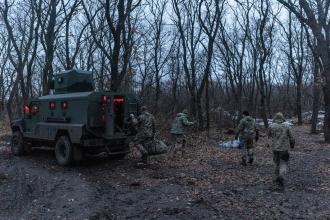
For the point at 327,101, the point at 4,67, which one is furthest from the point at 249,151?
the point at 4,67

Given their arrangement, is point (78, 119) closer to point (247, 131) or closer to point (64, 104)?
point (64, 104)

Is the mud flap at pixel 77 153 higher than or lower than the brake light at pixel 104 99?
lower

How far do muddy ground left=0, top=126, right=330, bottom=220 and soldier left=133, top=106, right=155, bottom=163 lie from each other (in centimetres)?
67

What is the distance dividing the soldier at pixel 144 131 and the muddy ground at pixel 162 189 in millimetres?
674

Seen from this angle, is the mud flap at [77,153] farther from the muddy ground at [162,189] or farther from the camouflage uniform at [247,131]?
the camouflage uniform at [247,131]

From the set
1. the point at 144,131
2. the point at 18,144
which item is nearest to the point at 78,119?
Answer: the point at 144,131

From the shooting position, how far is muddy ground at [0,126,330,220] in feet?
31.0

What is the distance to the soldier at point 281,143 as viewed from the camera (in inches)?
448

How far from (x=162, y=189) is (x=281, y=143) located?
324 cm

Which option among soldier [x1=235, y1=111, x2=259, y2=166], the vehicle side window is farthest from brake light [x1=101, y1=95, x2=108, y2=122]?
soldier [x1=235, y1=111, x2=259, y2=166]

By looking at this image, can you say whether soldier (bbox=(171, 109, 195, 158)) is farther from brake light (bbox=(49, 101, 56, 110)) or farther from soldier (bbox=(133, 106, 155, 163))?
brake light (bbox=(49, 101, 56, 110))

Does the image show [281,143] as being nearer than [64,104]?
Yes

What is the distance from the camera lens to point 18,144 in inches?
691

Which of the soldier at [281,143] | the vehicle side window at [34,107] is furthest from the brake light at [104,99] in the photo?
the soldier at [281,143]
